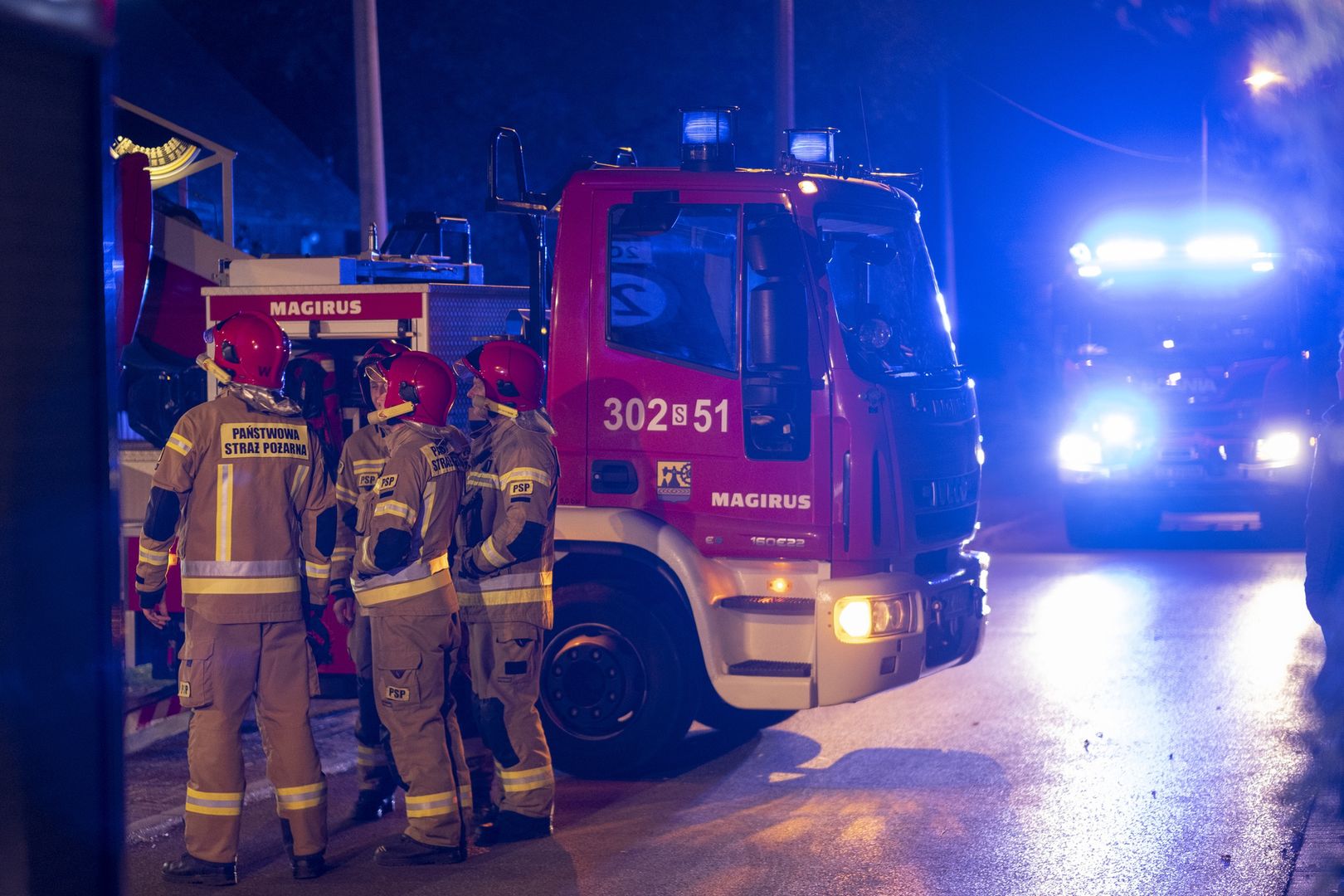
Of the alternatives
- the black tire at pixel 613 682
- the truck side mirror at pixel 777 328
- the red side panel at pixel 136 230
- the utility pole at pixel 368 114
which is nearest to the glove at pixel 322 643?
the black tire at pixel 613 682

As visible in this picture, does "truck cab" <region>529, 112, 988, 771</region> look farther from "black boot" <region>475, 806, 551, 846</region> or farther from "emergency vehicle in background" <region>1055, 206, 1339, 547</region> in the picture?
"emergency vehicle in background" <region>1055, 206, 1339, 547</region>

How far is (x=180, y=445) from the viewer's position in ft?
17.6

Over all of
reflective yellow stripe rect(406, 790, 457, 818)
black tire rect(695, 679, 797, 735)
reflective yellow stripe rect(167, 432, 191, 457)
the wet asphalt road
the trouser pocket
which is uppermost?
reflective yellow stripe rect(167, 432, 191, 457)

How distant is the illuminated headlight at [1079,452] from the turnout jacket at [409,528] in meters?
9.88

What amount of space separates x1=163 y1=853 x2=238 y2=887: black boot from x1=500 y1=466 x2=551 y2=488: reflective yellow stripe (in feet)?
5.51

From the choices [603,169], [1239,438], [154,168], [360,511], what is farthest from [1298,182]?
[360,511]

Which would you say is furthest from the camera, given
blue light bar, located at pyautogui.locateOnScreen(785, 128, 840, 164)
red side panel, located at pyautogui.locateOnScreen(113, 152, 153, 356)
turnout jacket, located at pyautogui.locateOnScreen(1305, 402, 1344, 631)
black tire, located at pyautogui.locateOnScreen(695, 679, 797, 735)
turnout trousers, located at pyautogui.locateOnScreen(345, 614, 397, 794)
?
red side panel, located at pyautogui.locateOnScreen(113, 152, 153, 356)

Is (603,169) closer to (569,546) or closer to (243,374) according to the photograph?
(569,546)

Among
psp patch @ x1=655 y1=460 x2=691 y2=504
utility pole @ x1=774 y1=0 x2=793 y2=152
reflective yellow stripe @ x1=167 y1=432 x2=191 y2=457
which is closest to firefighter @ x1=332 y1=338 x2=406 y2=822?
reflective yellow stripe @ x1=167 y1=432 x2=191 y2=457

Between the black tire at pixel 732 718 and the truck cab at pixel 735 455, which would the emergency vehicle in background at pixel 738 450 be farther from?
the black tire at pixel 732 718

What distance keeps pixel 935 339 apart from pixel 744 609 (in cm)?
157

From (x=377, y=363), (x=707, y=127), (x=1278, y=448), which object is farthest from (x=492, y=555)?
(x=1278, y=448)

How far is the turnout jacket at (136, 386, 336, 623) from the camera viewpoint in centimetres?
537

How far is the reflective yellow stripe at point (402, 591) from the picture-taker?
560 centimetres
